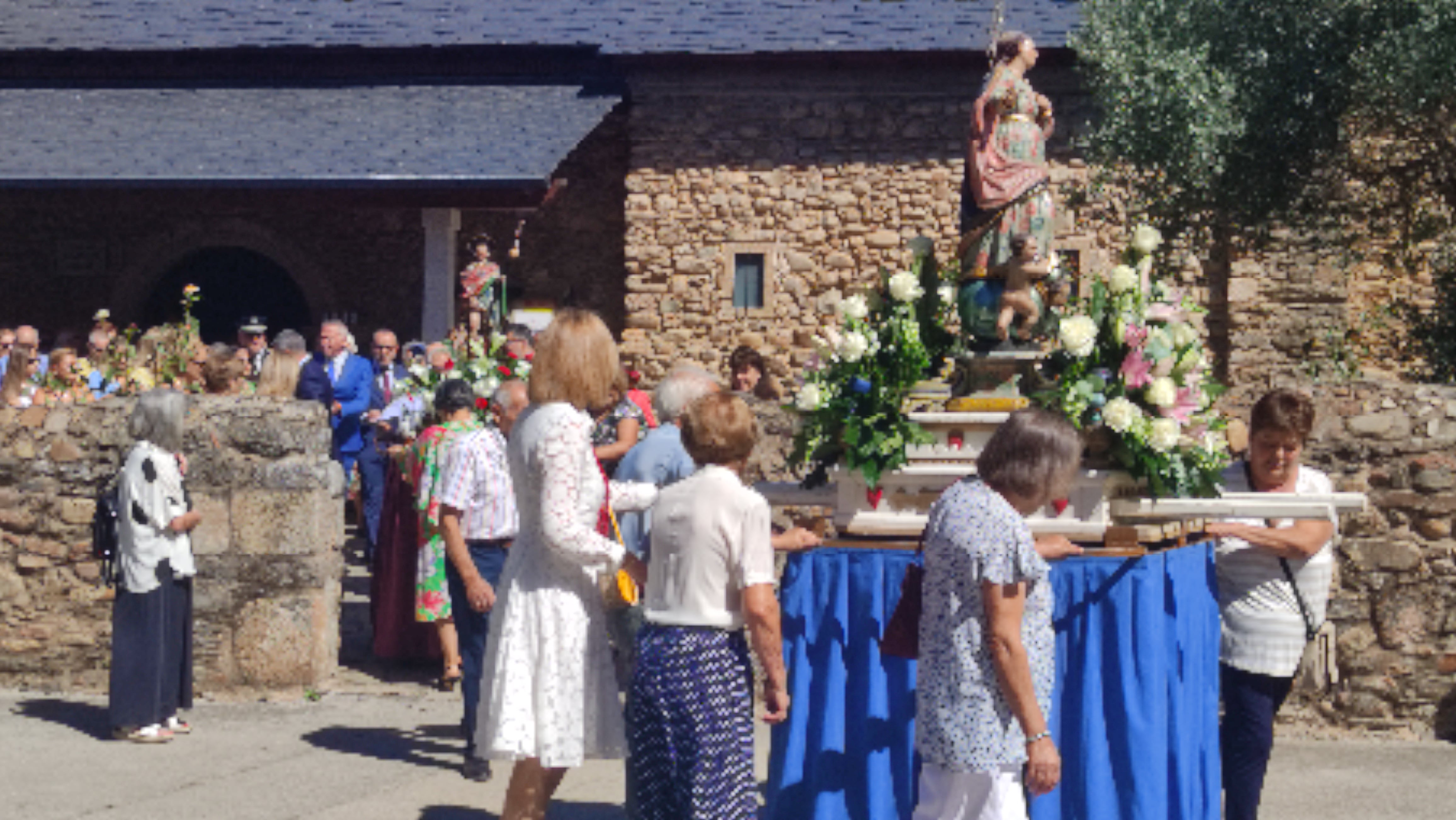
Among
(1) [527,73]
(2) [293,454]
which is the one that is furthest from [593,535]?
(1) [527,73]

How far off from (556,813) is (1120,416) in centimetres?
269

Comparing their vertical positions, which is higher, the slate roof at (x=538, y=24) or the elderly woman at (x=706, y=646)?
the slate roof at (x=538, y=24)

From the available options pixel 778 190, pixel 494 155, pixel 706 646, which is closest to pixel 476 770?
pixel 706 646

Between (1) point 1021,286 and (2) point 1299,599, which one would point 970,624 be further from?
(1) point 1021,286

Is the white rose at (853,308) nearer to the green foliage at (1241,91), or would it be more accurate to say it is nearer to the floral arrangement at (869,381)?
the floral arrangement at (869,381)

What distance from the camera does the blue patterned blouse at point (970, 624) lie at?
4.44 metres

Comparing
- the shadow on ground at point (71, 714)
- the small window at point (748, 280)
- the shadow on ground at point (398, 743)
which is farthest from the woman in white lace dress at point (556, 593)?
the small window at point (748, 280)

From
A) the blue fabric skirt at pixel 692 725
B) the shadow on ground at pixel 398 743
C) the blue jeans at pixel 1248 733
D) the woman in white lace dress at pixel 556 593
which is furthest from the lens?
the shadow on ground at pixel 398 743

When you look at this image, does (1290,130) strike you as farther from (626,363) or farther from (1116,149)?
(626,363)

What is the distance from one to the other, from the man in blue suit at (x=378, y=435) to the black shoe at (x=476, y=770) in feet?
9.11

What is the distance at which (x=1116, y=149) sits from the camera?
14.5 metres

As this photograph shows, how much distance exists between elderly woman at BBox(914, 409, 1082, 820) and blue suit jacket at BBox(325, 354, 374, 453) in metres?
8.70

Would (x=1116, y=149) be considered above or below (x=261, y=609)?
above

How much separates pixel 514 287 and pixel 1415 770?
11774 mm
